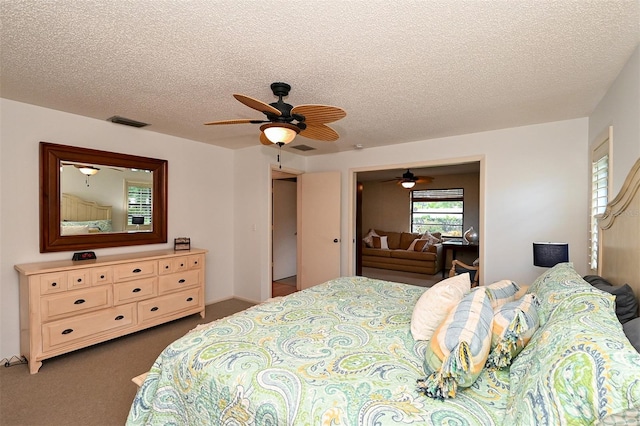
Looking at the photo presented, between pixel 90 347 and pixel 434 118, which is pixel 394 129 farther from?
pixel 90 347

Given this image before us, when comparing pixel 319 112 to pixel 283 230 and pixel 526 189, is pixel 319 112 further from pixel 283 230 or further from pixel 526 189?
pixel 283 230

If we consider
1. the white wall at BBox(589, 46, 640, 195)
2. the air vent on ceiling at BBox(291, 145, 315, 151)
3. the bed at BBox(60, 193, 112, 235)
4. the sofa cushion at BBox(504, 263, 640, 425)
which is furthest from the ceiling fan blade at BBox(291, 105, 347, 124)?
the bed at BBox(60, 193, 112, 235)

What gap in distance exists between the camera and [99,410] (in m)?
2.10

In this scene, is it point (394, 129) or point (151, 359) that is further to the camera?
point (394, 129)

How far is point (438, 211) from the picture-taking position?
7957mm

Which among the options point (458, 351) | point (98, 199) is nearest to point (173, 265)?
point (98, 199)

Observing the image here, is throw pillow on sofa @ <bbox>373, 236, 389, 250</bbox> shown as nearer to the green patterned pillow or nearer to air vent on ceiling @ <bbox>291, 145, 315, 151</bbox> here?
air vent on ceiling @ <bbox>291, 145, 315, 151</bbox>

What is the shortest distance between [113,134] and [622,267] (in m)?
4.66

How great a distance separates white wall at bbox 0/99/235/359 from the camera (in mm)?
2773

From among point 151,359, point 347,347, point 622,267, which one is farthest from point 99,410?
point 622,267

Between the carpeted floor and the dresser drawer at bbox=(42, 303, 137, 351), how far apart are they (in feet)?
0.63

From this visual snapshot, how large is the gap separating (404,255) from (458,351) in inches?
234

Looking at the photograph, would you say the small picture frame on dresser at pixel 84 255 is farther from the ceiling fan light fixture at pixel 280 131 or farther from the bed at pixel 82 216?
the ceiling fan light fixture at pixel 280 131

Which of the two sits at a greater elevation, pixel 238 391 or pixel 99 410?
pixel 238 391
